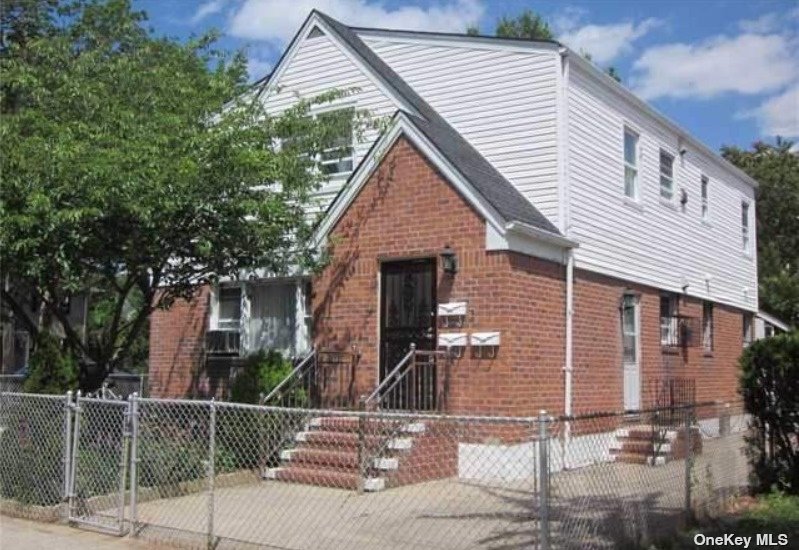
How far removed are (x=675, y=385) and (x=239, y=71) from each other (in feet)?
32.3

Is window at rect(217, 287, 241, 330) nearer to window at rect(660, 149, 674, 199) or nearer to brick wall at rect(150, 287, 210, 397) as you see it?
brick wall at rect(150, 287, 210, 397)

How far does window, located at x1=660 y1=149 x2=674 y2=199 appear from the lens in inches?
660

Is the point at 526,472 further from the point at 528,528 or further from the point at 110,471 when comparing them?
the point at 110,471

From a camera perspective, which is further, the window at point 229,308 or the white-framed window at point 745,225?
the white-framed window at point 745,225

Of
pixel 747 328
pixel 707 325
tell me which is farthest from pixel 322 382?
pixel 747 328

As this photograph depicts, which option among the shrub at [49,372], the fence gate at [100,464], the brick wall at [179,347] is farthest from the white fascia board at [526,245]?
the brick wall at [179,347]

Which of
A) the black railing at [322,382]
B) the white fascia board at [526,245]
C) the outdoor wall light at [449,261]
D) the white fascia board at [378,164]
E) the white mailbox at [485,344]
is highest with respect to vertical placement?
the white fascia board at [378,164]

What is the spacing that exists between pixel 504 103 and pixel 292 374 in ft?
17.9

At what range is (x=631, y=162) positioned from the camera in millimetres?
15625

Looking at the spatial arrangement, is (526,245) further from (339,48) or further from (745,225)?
(745,225)

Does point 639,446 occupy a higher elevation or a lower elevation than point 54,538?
higher

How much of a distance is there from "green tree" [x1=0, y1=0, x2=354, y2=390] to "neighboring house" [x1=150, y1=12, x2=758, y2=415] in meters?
1.17

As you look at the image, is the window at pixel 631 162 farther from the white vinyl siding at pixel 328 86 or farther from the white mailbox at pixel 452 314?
the white mailbox at pixel 452 314

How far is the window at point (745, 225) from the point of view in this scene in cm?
2152
